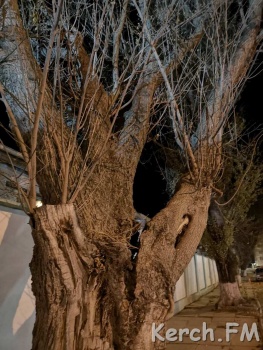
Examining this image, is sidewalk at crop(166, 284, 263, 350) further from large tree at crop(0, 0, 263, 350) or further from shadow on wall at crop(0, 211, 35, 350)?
large tree at crop(0, 0, 263, 350)

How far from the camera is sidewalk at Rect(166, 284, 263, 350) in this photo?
6.49m

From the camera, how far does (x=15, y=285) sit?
454 cm

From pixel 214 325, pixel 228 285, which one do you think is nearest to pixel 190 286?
pixel 228 285

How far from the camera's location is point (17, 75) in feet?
11.3

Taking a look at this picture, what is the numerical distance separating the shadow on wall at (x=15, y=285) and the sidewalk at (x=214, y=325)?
11.5 ft

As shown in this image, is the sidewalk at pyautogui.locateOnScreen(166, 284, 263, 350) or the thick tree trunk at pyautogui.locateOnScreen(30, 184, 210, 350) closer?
the thick tree trunk at pyautogui.locateOnScreen(30, 184, 210, 350)

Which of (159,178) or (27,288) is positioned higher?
(159,178)


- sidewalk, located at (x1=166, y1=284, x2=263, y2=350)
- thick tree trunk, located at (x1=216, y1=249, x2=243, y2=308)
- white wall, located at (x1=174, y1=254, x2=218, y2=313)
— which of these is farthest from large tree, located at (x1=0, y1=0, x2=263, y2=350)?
white wall, located at (x1=174, y1=254, x2=218, y2=313)

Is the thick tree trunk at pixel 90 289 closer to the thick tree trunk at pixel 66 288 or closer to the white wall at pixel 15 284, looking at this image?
the thick tree trunk at pixel 66 288

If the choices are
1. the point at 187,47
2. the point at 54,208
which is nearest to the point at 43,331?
the point at 54,208

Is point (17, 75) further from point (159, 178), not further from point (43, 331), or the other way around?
point (159, 178)

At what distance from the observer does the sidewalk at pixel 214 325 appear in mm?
6488

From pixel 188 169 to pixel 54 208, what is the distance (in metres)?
2.26

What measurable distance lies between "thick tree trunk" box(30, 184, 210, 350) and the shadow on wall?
184 cm
